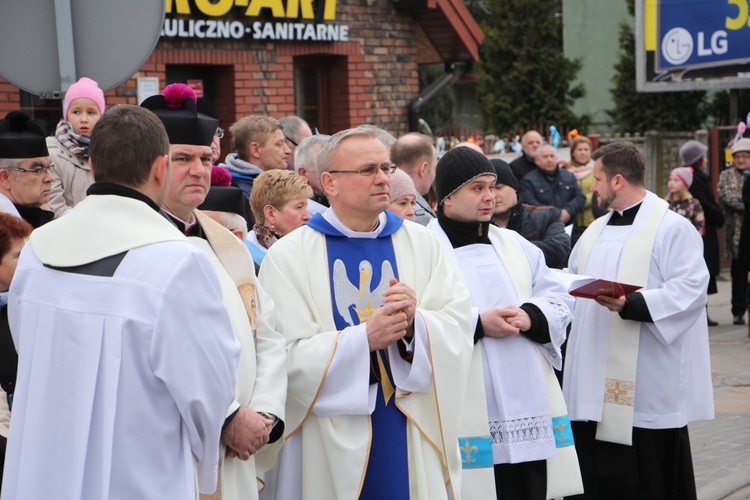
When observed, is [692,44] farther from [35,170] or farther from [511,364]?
[35,170]

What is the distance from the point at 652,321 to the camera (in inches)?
229

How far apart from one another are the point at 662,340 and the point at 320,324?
2.41m

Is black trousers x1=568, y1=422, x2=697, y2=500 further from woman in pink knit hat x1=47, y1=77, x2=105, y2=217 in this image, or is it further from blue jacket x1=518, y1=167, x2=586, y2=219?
blue jacket x1=518, y1=167, x2=586, y2=219

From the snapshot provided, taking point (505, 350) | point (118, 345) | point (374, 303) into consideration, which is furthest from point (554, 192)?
point (118, 345)

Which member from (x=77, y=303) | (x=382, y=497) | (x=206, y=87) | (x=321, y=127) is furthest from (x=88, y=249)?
(x=321, y=127)

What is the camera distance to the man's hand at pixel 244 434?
3562 mm

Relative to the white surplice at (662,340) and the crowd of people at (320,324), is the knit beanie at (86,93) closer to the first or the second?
the crowd of people at (320,324)

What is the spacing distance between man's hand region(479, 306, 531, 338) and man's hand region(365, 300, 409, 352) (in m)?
0.89

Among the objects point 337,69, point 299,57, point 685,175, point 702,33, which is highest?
point 702,33

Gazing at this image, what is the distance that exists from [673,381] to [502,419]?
55.5 inches

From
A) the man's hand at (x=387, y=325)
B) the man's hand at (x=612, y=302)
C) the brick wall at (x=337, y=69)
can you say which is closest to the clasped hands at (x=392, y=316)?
the man's hand at (x=387, y=325)

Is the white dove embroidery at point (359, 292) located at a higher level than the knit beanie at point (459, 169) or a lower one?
lower

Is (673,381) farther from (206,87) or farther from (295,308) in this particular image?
(206,87)

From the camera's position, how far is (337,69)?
14.2 meters
